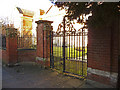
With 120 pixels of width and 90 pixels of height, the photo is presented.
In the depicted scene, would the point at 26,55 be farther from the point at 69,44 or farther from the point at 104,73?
the point at 104,73

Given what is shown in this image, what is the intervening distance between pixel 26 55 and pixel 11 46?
4.25ft

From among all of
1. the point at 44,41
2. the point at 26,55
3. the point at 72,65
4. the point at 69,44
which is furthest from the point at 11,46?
the point at 72,65

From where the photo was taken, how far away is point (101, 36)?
11.5 ft

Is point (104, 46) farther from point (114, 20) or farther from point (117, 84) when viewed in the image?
point (117, 84)

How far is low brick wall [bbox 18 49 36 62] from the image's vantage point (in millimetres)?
7248

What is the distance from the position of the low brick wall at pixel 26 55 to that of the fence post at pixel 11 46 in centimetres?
39

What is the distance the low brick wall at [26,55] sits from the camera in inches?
285

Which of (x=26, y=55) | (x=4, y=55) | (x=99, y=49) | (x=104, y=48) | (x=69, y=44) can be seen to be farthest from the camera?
(x=26, y=55)

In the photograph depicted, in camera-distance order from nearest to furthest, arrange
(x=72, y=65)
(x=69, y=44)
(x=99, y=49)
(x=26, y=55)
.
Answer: (x=99, y=49) < (x=69, y=44) < (x=72, y=65) < (x=26, y=55)

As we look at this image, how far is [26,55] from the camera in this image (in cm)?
757

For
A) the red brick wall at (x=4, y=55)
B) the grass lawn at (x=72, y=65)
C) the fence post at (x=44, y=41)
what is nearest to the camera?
the grass lawn at (x=72, y=65)

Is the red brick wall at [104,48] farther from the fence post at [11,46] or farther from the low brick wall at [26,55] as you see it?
the low brick wall at [26,55]

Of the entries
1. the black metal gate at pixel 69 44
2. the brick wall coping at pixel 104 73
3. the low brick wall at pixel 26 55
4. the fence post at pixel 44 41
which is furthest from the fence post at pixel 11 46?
the brick wall coping at pixel 104 73

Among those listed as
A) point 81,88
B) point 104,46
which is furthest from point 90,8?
point 81,88
